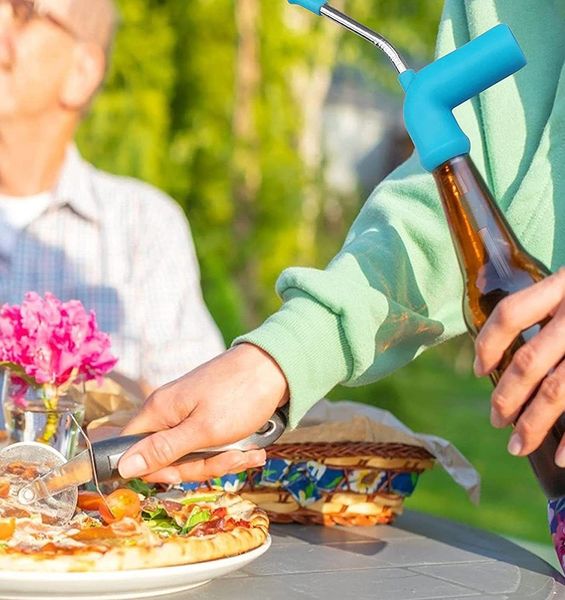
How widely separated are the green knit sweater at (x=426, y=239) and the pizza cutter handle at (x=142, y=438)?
20 mm

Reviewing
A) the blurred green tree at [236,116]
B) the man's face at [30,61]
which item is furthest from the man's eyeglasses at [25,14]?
the blurred green tree at [236,116]

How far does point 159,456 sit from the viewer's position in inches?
45.2

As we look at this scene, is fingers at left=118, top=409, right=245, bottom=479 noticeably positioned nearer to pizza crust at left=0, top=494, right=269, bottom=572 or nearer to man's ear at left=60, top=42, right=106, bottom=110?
pizza crust at left=0, top=494, right=269, bottom=572

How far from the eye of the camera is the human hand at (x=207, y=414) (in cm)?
115

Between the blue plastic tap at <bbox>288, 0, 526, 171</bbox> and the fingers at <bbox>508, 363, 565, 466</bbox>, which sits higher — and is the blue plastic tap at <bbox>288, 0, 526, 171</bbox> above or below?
above

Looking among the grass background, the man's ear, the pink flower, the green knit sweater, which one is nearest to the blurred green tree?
the grass background

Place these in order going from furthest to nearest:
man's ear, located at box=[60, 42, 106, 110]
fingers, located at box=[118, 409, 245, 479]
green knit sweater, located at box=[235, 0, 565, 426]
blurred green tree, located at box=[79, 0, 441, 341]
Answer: blurred green tree, located at box=[79, 0, 441, 341] < man's ear, located at box=[60, 42, 106, 110] < green knit sweater, located at box=[235, 0, 565, 426] < fingers, located at box=[118, 409, 245, 479]

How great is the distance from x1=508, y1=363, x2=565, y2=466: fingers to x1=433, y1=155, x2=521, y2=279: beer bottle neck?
0.37ft

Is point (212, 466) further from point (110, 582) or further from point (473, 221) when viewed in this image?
point (473, 221)

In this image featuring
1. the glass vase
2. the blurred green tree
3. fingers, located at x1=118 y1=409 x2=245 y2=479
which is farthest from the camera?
the blurred green tree

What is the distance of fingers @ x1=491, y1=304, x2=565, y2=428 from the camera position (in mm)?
973

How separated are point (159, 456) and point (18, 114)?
1896 millimetres

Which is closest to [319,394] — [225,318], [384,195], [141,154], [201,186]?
[384,195]

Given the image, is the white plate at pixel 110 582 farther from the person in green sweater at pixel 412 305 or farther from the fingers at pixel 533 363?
the fingers at pixel 533 363
